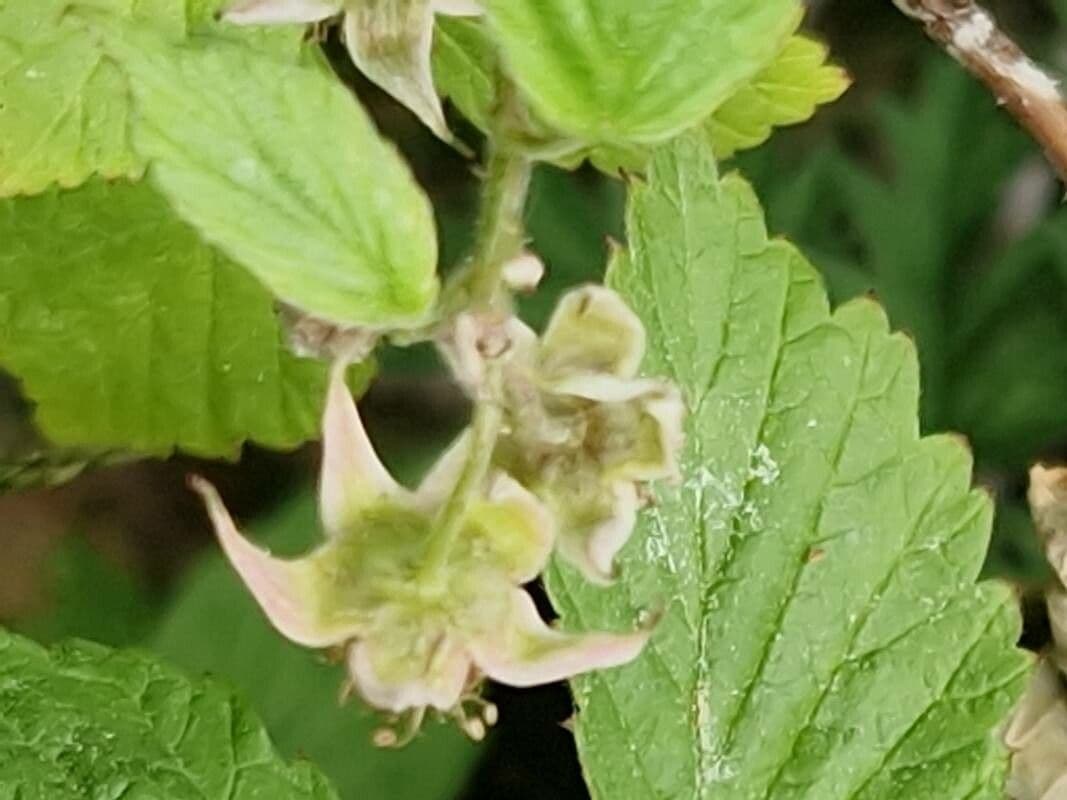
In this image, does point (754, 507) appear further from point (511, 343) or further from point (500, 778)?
point (500, 778)

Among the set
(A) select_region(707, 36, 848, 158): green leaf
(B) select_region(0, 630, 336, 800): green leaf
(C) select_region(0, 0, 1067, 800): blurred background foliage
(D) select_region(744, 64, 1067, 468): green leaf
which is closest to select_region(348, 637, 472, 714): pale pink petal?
(B) select_region(0, 630, 336, 800): green leaf

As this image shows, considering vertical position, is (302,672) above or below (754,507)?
below

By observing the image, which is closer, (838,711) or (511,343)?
(511,343)

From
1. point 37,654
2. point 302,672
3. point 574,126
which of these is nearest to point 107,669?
point 37,654

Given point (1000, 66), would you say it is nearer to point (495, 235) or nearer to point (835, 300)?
point (495, 235)

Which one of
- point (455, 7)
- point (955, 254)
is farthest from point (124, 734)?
point (955, 254)

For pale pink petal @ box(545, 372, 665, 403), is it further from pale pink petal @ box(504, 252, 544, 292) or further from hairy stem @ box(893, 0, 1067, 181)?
hairy stem @ box(893, 0, 1067, 181)
